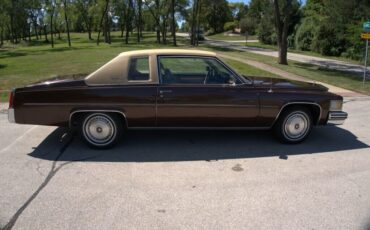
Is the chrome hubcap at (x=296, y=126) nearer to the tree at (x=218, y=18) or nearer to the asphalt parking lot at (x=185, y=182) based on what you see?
the asphalt parking lot at (x=185, y=182)

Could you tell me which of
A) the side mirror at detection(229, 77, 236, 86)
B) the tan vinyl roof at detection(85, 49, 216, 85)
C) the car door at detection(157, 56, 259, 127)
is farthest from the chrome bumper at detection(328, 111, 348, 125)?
the tan vinyl roof at detection(85, 49, 216, 85)

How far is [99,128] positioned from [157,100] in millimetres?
980

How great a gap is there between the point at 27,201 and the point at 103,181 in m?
0.88

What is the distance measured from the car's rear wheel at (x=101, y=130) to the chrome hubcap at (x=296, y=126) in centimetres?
267

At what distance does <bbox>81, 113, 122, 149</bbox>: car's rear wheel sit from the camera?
18.0 ft

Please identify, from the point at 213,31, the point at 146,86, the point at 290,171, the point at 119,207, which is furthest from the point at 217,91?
the point at 213,31

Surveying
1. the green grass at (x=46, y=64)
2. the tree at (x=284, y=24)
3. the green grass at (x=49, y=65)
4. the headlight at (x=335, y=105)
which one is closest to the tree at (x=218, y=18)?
the green grass at (x=46, y=64)

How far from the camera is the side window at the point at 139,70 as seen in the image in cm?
548

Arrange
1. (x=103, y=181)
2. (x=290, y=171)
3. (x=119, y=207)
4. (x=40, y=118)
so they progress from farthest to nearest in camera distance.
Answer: (x=40, y=118)
(x=290, y=171)
(x=103, y=181)
(x=119, y=207)

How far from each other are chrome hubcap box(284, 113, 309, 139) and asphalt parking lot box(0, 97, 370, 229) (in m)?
0.19

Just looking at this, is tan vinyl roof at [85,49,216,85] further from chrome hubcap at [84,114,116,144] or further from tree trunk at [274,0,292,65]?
tree trunk at [274,0,292,65]

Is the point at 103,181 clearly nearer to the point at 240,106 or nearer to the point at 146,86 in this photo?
the point at 146,86

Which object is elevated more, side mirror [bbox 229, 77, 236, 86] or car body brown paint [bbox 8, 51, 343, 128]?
side mirror [bbox 229, 77, 236, 86]

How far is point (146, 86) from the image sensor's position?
5.39 meters
